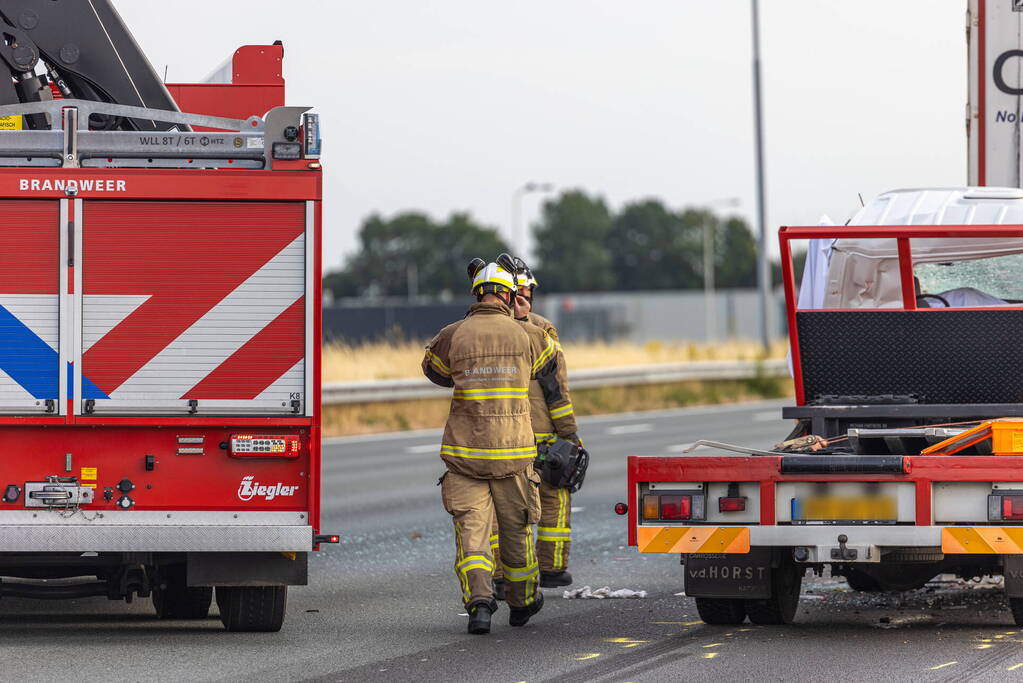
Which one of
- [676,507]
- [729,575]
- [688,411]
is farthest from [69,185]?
[688,411]

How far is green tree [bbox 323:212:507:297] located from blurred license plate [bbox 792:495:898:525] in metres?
105

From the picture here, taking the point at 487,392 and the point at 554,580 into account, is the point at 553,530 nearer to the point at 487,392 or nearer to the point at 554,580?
the point at 554,580

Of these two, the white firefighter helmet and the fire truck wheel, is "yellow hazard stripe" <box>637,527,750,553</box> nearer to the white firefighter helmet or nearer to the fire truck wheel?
the white firefighter helmet

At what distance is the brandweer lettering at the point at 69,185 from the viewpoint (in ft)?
25.7

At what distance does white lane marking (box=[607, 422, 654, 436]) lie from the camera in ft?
75.5

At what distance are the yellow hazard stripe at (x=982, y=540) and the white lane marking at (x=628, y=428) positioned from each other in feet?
49.7

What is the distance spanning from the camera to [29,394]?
25.7ft

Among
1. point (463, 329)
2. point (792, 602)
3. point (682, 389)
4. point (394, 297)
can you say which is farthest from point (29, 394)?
point (394, 297)

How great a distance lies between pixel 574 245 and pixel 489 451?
105854 millimetres

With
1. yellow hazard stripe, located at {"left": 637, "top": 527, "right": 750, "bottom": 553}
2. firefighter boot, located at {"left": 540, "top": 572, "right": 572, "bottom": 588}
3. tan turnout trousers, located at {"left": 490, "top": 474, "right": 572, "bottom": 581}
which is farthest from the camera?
firefighter boot, located at {"left": 540, "top": 572, "right": 572, "bottom": 588}

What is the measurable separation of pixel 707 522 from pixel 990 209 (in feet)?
8.75

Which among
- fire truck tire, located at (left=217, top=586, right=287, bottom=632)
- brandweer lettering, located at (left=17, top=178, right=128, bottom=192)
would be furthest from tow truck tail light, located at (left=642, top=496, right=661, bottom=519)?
brandweer lettering, located at (left=17, top=178, right=128, bottom=192)

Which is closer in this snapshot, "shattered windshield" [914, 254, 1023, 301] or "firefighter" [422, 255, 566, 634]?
"firefighter" [422, 255, 566, 634]

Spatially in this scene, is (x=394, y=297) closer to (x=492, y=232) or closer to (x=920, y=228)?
(x=492, y=232)
